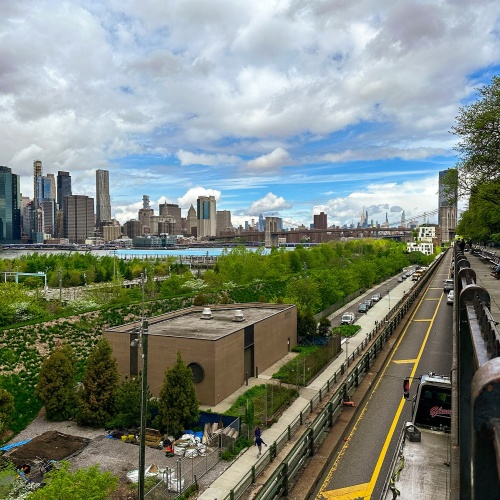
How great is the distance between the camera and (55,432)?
68.6 ft

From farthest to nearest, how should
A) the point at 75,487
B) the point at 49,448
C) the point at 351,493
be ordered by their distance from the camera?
the point at 49,448
the point at 351,493
the point at 75,487

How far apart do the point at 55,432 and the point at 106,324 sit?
1662 cm

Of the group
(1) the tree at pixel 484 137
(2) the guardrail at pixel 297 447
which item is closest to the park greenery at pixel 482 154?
(1) the tree at pixel 484 137

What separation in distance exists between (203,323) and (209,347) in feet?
22.3

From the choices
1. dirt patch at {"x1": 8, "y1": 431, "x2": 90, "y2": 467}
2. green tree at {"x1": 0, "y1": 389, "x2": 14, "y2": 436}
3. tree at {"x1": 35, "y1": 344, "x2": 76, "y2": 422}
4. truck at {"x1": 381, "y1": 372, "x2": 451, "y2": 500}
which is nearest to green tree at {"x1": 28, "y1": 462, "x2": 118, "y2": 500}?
dirt patch at {"x1": 8, "y1": 431, "x2": 90, "y2": 467}

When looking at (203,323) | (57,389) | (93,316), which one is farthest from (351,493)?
(93,316)

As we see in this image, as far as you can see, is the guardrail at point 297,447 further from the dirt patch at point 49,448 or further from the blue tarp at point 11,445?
the blue tarp at point 11,445

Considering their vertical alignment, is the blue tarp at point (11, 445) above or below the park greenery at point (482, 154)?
below

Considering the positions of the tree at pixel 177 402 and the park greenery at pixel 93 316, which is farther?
the park greenery at pixel 93 316

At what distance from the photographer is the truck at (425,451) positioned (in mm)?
11258

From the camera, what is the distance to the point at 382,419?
62.7 feet

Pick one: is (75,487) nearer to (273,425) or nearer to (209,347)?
(273,425)

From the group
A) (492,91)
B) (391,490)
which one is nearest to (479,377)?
(391,490)

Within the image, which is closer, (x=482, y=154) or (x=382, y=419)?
(x=382, y=419)
